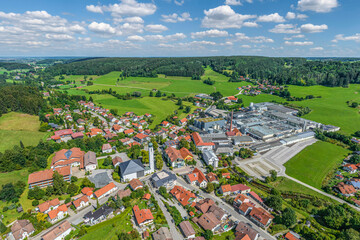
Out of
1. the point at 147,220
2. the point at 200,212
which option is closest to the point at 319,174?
the point at 200,212

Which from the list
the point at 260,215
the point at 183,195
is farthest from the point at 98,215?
the point at 260,215

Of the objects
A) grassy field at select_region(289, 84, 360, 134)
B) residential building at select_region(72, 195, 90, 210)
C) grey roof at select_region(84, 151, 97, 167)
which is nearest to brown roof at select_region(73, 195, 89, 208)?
residential building at select_region(72, 195, 90, 210)

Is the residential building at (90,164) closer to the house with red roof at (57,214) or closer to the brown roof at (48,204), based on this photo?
the brown roof at (48,204)

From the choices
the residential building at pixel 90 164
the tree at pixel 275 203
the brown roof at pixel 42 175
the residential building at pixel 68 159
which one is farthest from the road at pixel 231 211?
the residential building at pixel 68 159

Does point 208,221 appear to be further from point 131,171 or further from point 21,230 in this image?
point 21,230

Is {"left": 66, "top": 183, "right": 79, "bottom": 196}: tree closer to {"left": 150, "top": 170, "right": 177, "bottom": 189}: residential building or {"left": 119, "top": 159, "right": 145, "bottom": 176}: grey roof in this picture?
{"left": 119, "top": 159, "right": 145, "bottom": 176}: grey roof

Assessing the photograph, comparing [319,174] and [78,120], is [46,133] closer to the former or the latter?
[78,120]
